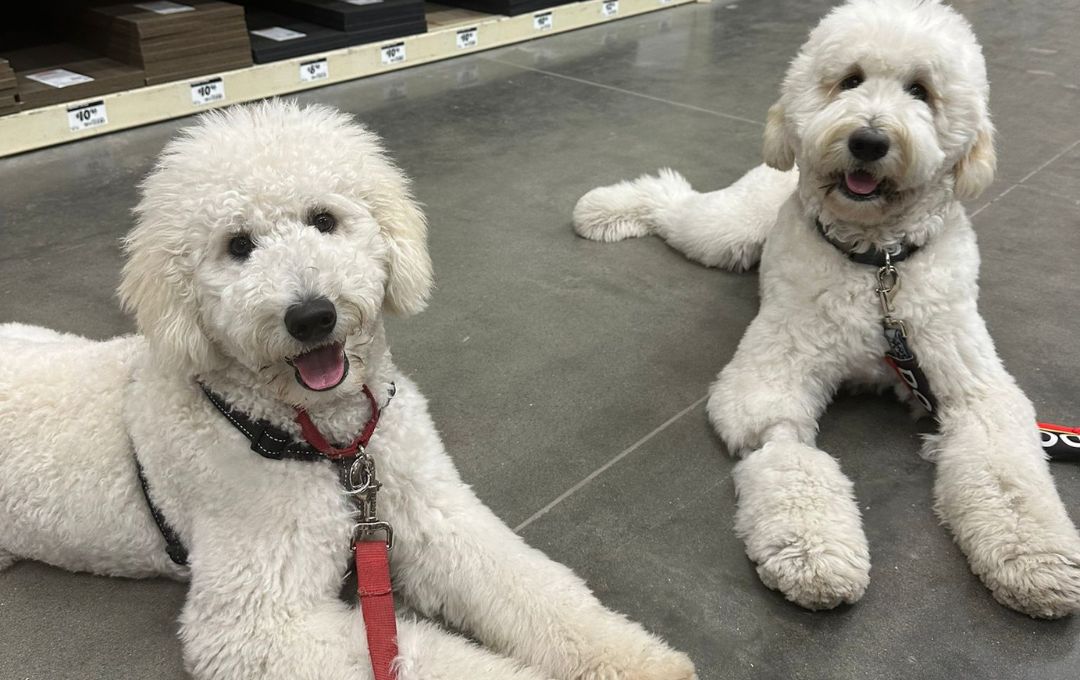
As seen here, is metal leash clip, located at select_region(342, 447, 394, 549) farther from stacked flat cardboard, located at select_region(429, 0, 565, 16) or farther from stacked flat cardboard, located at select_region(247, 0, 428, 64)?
stacked flat cardboard, located at select_region(429, 0, 565, 16)

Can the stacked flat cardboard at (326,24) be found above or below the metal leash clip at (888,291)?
above

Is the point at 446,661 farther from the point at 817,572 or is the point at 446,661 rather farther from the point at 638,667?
the point at 817,572

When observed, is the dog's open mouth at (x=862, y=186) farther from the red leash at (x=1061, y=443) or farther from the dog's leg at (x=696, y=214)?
the dog's leg at (x=696, y=214)

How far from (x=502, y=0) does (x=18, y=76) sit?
9.42 ft

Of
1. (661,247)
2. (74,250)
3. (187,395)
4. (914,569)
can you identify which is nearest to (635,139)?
(661,247)

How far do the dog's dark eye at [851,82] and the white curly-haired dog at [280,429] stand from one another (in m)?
1.08

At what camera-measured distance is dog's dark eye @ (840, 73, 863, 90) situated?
6.17 feet

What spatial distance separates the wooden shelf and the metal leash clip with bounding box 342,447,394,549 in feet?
10.8

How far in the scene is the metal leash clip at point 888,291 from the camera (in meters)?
1.85

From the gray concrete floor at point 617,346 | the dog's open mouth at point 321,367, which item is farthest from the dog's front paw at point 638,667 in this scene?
the dog's open mouth at point 321,367

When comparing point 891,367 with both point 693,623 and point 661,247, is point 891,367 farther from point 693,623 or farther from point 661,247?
point 661,247

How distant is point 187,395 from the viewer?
4.50ft

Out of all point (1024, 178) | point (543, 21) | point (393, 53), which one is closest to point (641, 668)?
point (1024, 178)

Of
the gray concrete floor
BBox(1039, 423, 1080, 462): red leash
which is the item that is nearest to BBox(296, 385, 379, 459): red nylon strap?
the gray concrete floor
